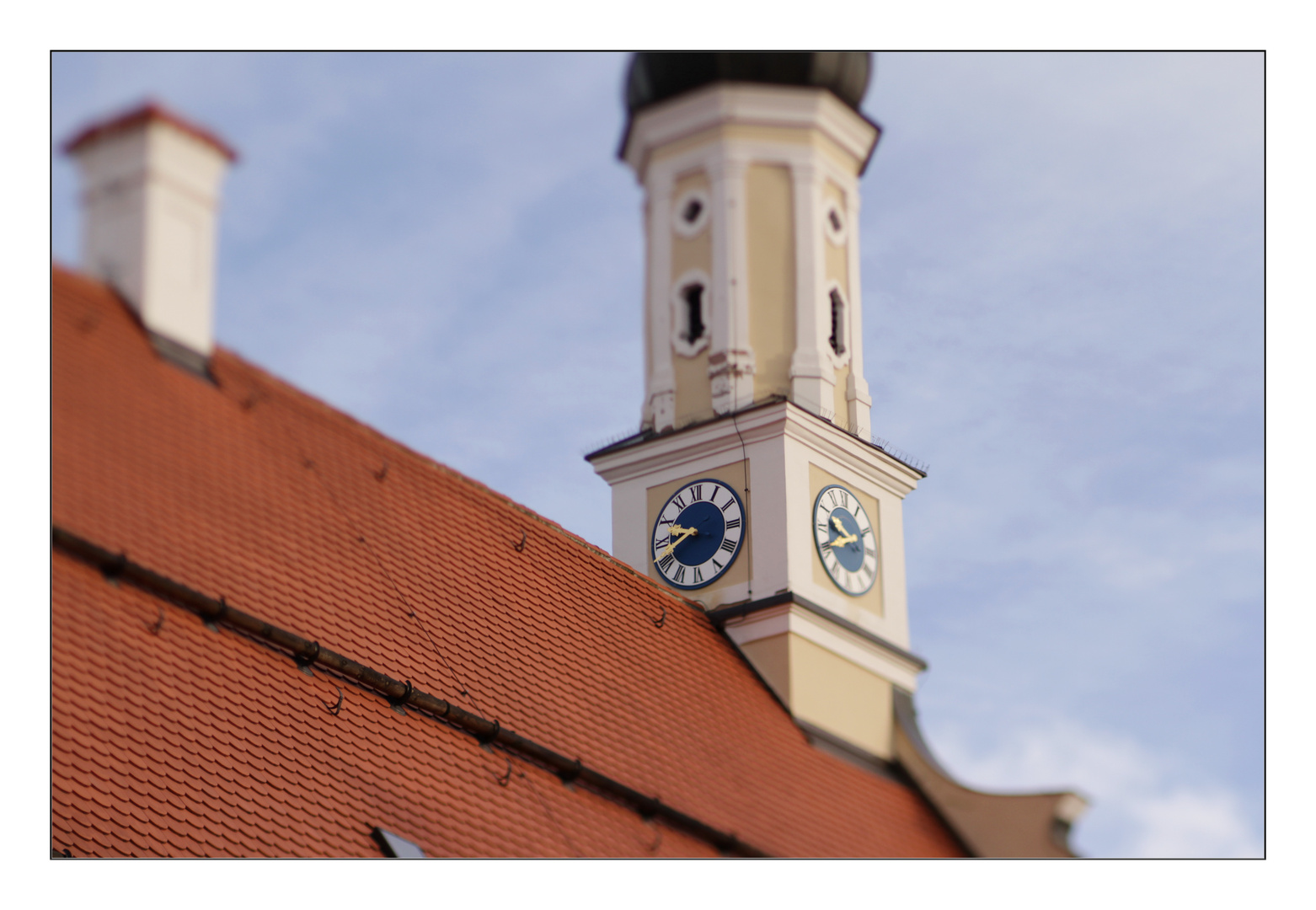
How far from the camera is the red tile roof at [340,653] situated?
10.7 m

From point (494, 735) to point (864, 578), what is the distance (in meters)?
6.39

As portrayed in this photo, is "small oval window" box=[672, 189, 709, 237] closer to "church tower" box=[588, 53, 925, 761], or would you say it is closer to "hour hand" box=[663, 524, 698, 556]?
"church tower" box=[588, 53, 925, 761]

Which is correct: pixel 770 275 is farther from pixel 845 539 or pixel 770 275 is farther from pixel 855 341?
pixel 845 539

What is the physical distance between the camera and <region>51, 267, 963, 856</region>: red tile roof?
1067 centimetres

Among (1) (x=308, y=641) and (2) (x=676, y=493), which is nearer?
(1) (x=308, y=641)

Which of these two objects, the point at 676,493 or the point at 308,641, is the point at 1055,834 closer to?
the point at 676,493

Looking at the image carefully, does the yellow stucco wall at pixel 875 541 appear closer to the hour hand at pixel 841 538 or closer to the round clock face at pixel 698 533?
the hour hand at pixel 841 538

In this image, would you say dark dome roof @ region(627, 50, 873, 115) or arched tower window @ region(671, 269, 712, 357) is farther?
arched tower window @ region(671, 269, 712, 357)

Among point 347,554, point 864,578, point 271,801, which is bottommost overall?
point 271,801

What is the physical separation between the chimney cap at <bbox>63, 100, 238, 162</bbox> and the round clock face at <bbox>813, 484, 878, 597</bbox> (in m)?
8.46

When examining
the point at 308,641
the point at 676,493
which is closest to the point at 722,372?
the point at 676,493

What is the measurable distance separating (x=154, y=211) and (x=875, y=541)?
9481 millimetres

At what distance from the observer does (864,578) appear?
61.9 ft

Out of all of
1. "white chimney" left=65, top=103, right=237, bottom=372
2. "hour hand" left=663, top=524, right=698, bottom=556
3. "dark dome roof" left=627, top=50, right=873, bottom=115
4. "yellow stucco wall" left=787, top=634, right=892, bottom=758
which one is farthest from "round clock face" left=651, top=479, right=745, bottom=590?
"white chimney" left=65, top=103, right=237, bottom=372
